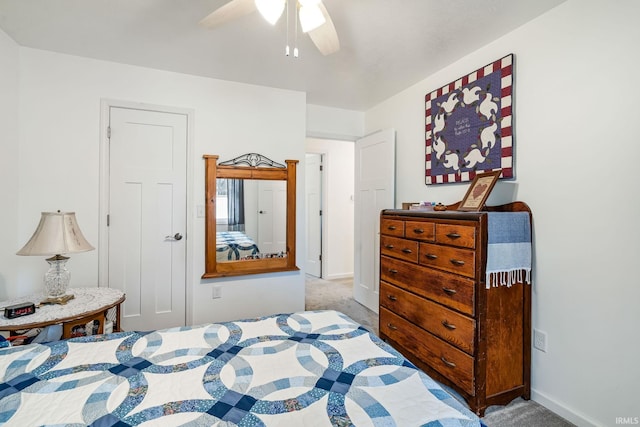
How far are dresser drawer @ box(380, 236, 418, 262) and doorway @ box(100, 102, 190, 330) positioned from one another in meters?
1.87

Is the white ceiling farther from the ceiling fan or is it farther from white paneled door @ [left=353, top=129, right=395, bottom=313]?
white paneled door @ [left=353, top=129, right=395, bottom=313]

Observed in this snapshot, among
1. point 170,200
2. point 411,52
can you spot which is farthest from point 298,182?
point 411,52

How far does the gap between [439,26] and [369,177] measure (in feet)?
6.01

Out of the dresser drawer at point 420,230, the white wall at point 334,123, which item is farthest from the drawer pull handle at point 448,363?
the white wall at point 334,123

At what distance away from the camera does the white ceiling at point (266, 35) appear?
185 cm

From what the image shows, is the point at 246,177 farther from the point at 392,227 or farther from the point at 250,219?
the point at 392,227

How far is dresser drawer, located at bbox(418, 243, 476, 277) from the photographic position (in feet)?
5.90

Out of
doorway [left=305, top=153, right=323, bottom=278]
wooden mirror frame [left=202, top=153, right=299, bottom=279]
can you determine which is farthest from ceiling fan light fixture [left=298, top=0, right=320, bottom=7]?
doorway [left=305, top=153, right=323, bottom=278]

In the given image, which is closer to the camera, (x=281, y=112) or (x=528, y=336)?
(x=528, y=336)

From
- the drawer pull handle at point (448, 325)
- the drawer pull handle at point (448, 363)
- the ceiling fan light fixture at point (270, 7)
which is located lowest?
the drawer pull handle at point (448, 363)

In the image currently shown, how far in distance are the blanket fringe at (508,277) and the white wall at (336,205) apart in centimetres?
344

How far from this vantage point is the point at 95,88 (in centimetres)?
258

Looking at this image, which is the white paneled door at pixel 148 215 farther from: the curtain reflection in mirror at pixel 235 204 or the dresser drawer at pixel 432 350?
the dresser drawer at pixel 432 350

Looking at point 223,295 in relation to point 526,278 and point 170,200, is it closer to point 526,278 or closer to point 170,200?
point 170,200
